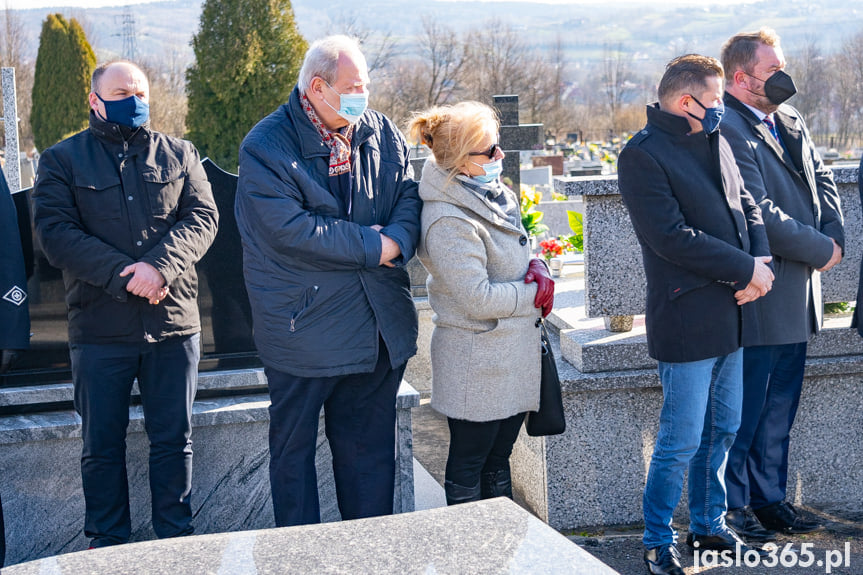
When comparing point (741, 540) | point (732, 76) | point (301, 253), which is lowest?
point (741, 540)

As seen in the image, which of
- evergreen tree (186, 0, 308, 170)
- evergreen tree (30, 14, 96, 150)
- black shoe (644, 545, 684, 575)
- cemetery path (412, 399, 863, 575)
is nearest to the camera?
black shoe (644, 545, 684, 575)

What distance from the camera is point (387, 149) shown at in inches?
139

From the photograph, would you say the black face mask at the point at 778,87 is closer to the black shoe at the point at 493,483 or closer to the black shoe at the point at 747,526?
the black shoe at the point at 747,526

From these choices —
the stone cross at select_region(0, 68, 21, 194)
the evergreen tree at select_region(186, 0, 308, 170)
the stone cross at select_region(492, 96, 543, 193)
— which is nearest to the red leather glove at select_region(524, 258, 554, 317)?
the stone cross at select_region(492, 96, 543, 193)

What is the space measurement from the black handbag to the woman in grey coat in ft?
0.09

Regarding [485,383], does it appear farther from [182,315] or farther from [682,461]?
[182,315]

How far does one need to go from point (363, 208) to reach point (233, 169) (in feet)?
42.9

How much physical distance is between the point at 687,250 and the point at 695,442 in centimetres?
72

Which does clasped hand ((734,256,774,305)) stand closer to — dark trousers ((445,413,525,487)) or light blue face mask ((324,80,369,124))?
dark trousers ((445,413,525,487))

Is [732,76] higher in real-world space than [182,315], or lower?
higher

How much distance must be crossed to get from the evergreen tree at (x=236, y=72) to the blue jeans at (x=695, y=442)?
13.9 metres

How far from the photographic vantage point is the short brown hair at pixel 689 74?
135 inches

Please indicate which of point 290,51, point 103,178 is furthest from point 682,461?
point 290,51

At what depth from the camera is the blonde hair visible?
333 cm
